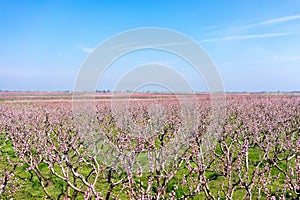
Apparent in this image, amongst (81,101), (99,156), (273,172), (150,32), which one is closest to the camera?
(150,32)

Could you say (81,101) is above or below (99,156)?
above

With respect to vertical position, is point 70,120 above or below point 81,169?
above

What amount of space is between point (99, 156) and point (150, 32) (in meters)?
4.68

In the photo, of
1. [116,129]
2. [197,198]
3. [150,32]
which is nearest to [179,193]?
[197,198]

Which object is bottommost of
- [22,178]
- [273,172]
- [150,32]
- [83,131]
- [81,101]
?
[22,178]

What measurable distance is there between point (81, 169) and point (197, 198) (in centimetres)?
549

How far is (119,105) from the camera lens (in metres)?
24.6

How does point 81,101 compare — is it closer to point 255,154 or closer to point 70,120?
point 70,120

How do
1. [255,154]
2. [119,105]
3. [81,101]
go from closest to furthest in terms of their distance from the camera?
[255,154], [81,101], [119,105]

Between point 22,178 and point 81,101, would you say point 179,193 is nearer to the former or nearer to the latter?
point 22,178

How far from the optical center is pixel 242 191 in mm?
9578

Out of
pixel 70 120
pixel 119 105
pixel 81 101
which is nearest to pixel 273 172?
pixel 70 120

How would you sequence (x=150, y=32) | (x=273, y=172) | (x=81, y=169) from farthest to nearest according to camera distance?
1. (x=81, y=169)
2. (x=273, y=172)
3. (x=150, y=32)

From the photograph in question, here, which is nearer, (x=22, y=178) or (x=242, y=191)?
(x=242, y=191)
